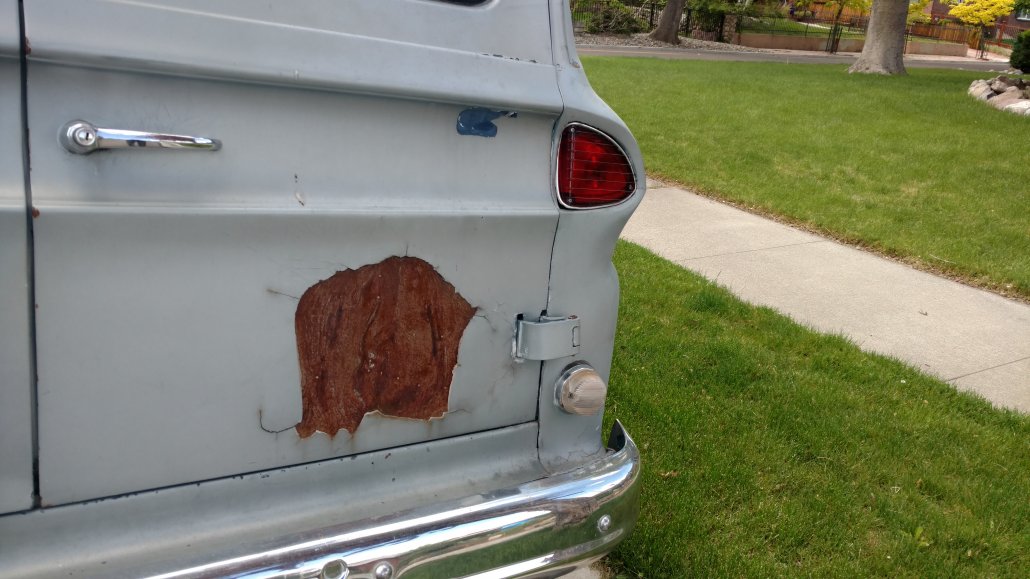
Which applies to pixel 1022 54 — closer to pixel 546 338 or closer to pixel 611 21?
pixel 611 21

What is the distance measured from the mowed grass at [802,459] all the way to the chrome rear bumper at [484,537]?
2.90 feet

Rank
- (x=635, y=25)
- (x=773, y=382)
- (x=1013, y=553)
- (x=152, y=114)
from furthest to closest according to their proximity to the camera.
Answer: (x=635, y=25), (x=773, y=382), (x=1013, y=553), (x=152, y=114)

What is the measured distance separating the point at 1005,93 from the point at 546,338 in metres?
14.1

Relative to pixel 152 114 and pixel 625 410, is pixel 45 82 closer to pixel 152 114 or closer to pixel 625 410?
pixel 152 114

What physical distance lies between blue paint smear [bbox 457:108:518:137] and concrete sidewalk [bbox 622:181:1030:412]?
3411 millimetres

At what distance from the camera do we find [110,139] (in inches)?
58.5

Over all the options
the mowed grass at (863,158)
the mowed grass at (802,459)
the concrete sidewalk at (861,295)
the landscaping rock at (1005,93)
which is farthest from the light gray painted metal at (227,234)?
the landscaping rock at (1005,93)

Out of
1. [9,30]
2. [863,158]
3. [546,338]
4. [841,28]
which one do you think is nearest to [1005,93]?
[863,158]

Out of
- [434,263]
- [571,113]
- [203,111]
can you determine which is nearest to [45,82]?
[203,111]

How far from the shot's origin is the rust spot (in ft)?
5.91

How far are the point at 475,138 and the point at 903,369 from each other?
333 cm

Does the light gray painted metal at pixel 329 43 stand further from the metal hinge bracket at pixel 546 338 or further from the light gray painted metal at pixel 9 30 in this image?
the metal hinge bracket at pixel 546 338

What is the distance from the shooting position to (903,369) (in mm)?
4430

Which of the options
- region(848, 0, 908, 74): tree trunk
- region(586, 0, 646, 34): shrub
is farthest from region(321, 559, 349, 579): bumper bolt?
region(586, 0, 646, 34): shrub
